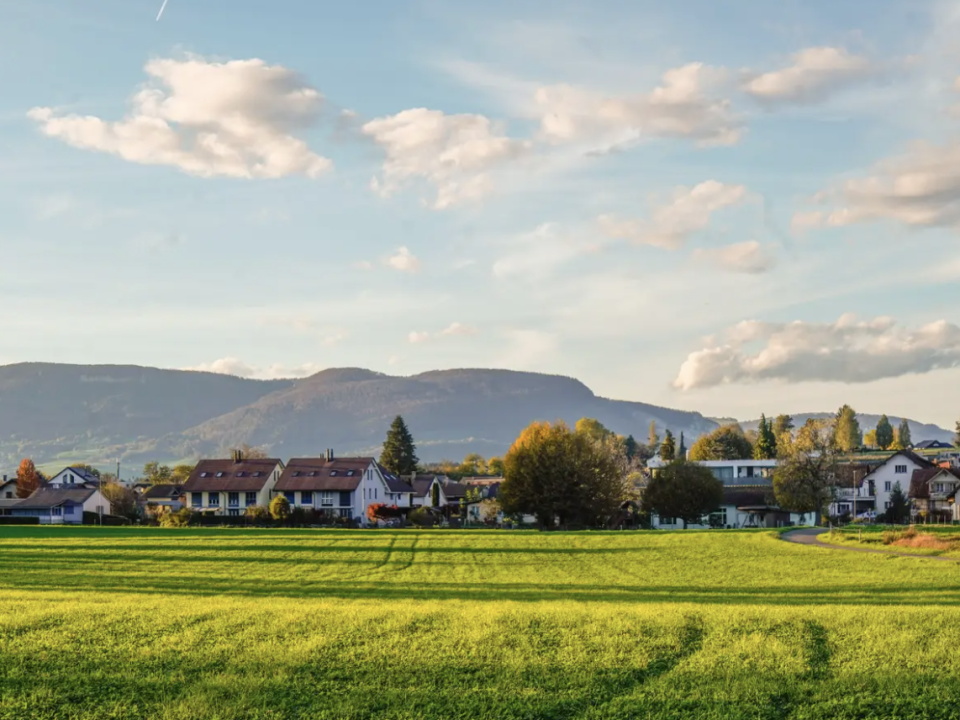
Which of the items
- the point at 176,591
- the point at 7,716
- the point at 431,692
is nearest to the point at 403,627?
the point at 431,692

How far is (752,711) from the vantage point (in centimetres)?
1402

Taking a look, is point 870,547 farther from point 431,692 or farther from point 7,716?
point 7,716

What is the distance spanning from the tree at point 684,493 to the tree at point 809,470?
65.9 feet

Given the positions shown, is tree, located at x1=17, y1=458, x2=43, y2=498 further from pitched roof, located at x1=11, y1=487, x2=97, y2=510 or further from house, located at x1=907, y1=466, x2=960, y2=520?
house, located at x1=907, y1=466, x2=960, y2=520

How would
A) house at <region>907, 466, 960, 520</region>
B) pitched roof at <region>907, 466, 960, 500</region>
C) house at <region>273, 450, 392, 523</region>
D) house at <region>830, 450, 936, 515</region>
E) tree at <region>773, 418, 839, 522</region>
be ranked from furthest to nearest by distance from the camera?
1. house at <region>830, 450, 936, 515</region>
2. house at <region>273, 450, 392, 523</region>
3. pitched roof at <region>907, 466, 960, 500</region>
4. house at <region>907, 466, 960, 520</region>
5. tree at <region>773, 418, 839, 522</region>

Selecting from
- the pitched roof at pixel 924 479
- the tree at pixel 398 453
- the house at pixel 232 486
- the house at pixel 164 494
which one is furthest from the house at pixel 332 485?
the pitched roof at pixel 924 479

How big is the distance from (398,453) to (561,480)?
69.1m

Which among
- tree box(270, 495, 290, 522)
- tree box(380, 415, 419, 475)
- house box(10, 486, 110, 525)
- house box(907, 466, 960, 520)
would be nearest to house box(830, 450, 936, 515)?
house box(907, 466, 960, 520)

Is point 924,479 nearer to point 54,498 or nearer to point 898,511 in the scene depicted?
point 898,511

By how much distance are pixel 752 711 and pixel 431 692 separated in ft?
15.4

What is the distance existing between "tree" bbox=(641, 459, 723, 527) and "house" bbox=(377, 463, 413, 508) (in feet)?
129

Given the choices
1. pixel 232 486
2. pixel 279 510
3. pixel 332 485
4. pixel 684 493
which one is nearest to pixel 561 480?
pixel 684 493

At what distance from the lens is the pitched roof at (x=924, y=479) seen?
400 feet

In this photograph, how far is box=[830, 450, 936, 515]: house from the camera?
429 feet
